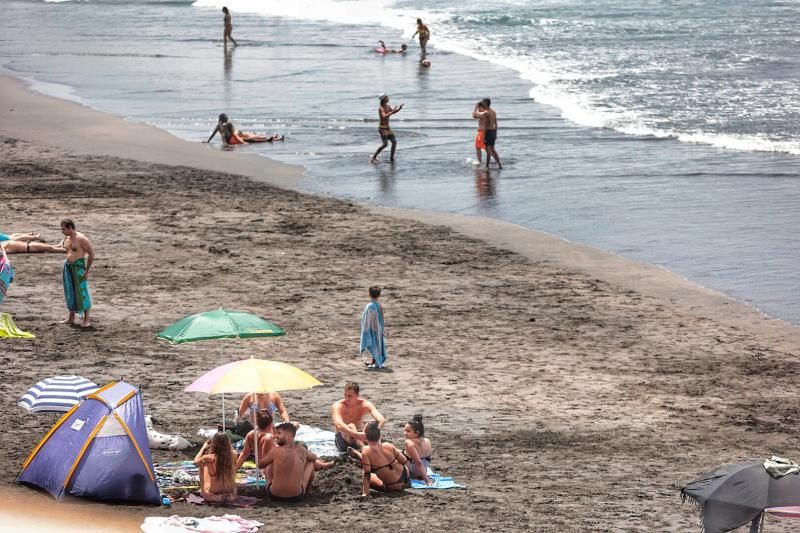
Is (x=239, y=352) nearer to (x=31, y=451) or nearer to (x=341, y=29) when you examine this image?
(x=31, y=451)

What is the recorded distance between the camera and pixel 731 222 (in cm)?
2231

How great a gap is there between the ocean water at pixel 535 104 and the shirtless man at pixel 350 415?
24.9 feet

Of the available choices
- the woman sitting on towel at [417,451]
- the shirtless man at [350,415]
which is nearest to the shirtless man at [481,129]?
the shirtless man at [350,415]

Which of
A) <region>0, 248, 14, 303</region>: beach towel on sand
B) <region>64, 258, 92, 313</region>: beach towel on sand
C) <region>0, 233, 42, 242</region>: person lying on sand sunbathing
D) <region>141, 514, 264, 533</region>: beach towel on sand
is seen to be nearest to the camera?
<region>141, 514, 264, 533</region>: beach towel on sand

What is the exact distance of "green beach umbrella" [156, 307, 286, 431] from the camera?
12.9 meters

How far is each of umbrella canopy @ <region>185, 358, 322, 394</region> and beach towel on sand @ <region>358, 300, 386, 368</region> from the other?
10.6 ft

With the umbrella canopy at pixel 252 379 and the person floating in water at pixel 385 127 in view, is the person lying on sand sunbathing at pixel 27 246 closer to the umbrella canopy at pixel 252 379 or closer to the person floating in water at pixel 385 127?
the umbrella canopy at pixel 252 379

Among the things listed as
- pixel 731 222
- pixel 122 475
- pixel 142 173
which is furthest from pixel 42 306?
pixel 731 222

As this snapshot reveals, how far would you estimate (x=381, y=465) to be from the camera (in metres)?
11.6

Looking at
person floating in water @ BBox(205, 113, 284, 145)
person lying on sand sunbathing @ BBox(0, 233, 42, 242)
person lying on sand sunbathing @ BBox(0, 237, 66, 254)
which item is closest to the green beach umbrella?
person lying on sand sunbathing @ BBox(0, 237, 66, 254)

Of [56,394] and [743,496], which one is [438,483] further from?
[56,394]

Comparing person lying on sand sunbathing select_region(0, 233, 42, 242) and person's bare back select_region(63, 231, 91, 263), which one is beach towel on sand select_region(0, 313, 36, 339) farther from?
person lying on sand sunbathing select_region(0, 233, 42, 242)

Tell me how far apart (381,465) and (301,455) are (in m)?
0.76

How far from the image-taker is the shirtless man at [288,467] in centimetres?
1127
